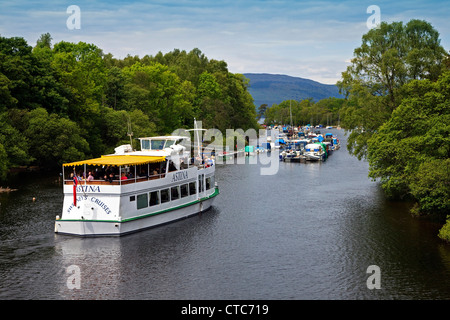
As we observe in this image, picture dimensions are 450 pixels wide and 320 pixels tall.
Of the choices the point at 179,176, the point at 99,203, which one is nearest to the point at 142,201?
the point at 99,203

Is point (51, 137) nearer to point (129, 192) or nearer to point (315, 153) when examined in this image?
point (129, 192)

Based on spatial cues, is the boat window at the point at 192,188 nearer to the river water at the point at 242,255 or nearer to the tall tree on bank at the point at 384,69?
the river water at the point at 242,255

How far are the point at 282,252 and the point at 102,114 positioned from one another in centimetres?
6837

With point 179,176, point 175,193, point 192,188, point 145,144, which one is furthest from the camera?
point 145,144

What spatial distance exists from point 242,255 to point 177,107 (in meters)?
94.2

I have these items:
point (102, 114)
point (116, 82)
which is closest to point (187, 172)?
point (102, 114)

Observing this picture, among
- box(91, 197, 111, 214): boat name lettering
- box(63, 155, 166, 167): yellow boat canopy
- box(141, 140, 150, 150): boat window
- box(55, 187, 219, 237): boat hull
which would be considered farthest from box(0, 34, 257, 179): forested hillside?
box(91, 197, 111, 214): boat name lettering

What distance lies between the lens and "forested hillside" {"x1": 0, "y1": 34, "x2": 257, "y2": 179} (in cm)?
7944

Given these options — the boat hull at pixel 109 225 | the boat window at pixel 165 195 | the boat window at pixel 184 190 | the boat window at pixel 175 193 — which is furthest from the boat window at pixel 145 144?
the boat hull at pixel 109 225

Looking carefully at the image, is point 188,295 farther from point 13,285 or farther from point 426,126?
point 426,126

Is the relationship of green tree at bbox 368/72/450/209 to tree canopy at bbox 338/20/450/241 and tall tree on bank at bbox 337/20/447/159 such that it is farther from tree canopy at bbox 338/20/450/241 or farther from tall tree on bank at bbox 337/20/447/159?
tall tree on bank at bbox 337/20/447/159

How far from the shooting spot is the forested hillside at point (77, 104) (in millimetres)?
79438

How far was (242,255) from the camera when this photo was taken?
42000 mm

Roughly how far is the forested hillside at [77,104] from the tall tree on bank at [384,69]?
4333 centimetres
